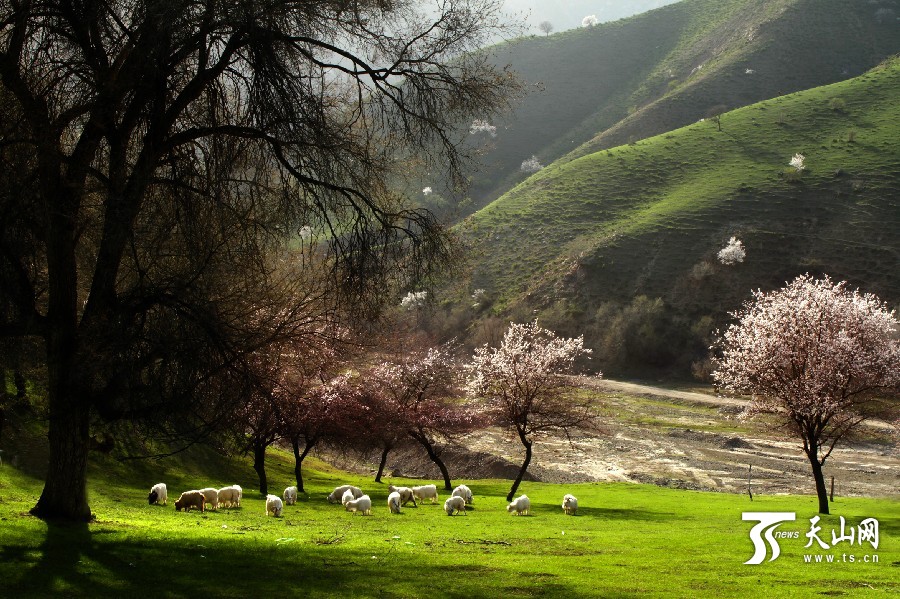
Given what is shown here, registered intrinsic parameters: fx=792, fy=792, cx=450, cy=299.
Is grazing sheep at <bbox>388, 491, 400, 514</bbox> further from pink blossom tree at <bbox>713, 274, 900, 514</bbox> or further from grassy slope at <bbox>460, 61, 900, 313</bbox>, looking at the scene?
grassy slope at <bbox>460, 61, 900, 313</bbox>

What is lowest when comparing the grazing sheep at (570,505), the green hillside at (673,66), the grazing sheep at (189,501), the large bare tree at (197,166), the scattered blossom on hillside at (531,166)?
the grazing sheep at (570,505)

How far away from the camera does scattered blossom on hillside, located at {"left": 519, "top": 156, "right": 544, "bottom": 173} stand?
14212cm

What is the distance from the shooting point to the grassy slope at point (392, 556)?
10.5 meters

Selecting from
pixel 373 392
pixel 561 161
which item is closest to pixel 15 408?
pixel 373 392

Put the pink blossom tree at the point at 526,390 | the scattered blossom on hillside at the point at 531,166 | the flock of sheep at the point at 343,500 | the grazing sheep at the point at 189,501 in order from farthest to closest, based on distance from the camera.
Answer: the scattered blossom on hillside at the point at 531,166 → the pink blossom tree at the point at 526,390 → the flock of sheep at the point at 343,500 → the grazing sheep at the point at 189,501

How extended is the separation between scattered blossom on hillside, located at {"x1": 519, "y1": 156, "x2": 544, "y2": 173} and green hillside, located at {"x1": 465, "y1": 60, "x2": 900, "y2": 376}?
22.1 m

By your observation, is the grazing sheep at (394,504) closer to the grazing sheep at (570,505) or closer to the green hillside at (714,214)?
the grazing sheep at (570,505)

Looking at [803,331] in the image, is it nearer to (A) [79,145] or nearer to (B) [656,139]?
(A) [79,145]

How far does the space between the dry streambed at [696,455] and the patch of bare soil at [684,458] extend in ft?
0.19

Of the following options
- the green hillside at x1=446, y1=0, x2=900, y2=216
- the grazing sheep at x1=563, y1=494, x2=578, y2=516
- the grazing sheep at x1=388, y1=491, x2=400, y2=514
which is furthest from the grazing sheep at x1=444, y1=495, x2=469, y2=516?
the green hillside at x1=446, y1=0, x2=900, y2=216

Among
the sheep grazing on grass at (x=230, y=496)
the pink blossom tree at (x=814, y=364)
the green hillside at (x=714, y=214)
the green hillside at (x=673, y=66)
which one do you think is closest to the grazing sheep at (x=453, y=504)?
the sheep grazing on grass at (x=230, y=496)

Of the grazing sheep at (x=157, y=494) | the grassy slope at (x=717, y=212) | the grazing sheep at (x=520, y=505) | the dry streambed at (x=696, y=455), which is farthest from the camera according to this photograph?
the grassy slope at (x=717, y=212)

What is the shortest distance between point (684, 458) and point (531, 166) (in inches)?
3956

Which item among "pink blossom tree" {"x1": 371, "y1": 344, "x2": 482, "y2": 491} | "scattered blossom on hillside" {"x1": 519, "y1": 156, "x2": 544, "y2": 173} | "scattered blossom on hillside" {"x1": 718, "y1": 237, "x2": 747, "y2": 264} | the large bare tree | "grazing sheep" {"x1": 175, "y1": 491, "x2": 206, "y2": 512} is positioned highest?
"scattered blossom on hillside" {"x1": 519, "y1": 156, "x2": 544, "y2": 173}
